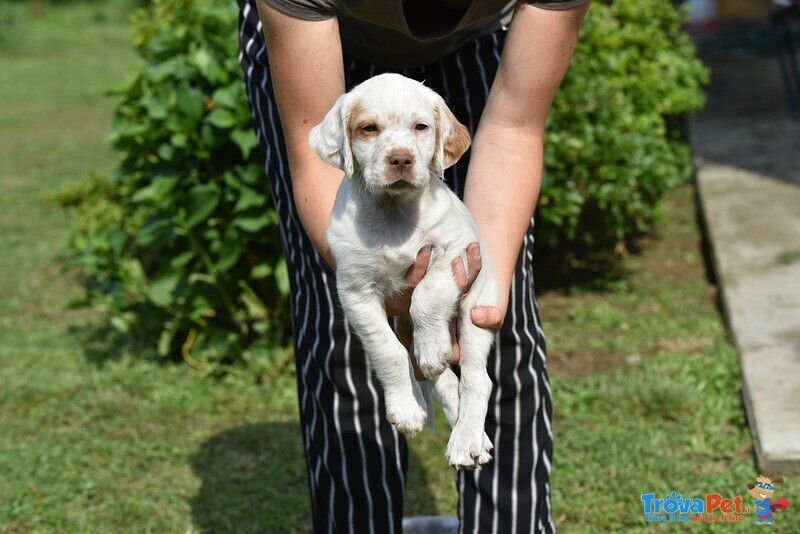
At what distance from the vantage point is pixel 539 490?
3.09 m

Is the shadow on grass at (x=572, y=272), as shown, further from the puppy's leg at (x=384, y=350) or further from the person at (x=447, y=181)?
the puppy's leg at (x=384, y=350)

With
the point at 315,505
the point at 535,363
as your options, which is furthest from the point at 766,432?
the point at 315,505

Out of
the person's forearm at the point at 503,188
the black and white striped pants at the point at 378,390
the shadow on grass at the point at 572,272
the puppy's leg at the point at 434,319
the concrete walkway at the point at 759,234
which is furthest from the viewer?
the shadow on grass at the point at 572,272

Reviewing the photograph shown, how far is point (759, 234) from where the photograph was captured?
6.97 m

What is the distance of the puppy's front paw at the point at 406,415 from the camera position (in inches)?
92.1

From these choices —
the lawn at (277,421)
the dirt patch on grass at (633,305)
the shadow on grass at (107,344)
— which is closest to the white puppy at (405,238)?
the lawn at (277,421)

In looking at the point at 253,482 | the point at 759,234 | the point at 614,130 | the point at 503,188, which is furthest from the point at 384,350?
the point at 759,234

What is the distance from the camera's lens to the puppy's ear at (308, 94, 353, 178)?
2.30 m

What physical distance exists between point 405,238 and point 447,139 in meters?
0.25

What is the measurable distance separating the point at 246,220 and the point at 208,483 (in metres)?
1.36

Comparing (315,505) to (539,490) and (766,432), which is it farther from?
(766,432)

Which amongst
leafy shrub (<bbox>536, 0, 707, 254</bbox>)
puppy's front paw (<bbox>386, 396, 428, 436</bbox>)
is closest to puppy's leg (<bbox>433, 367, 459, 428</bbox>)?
puppy's front paw (<bbox>386, 396, 428, 436</bbox>)

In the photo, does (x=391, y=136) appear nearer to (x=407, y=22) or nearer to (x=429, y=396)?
(x=407, y=22)

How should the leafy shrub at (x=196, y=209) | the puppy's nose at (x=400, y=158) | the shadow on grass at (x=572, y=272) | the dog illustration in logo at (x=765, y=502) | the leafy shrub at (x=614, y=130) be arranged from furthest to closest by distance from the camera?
the shadow on grass at (x=572, y=272) → the leafy shrub at (x=614, y=130) → the leafy shrub at (x=196, y=209) → the dog illustration in logo at (x=765, y=502) → the puppy's nose at (x=400, y=158)
